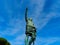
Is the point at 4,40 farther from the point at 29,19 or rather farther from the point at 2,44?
the point at 29,19

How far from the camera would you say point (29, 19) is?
27609mm

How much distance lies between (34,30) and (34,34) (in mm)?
482

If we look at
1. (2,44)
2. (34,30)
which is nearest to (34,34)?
(34,30)

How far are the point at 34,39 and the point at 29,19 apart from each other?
8.64ft

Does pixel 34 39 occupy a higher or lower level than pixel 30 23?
lower

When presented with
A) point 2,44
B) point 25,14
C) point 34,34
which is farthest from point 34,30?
point 2,44

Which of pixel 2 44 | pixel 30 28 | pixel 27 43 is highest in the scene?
pixel 2 44

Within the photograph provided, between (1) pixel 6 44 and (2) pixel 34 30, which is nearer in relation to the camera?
(2) pixel 34 30

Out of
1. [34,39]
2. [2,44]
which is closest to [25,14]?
[34,39]

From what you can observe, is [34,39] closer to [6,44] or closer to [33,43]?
[33,43]

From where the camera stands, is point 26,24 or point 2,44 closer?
point 26,24

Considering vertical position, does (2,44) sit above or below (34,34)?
above

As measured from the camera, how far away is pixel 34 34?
26828mm

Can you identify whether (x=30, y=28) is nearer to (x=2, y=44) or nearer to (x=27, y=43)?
(x=27, y=43)
